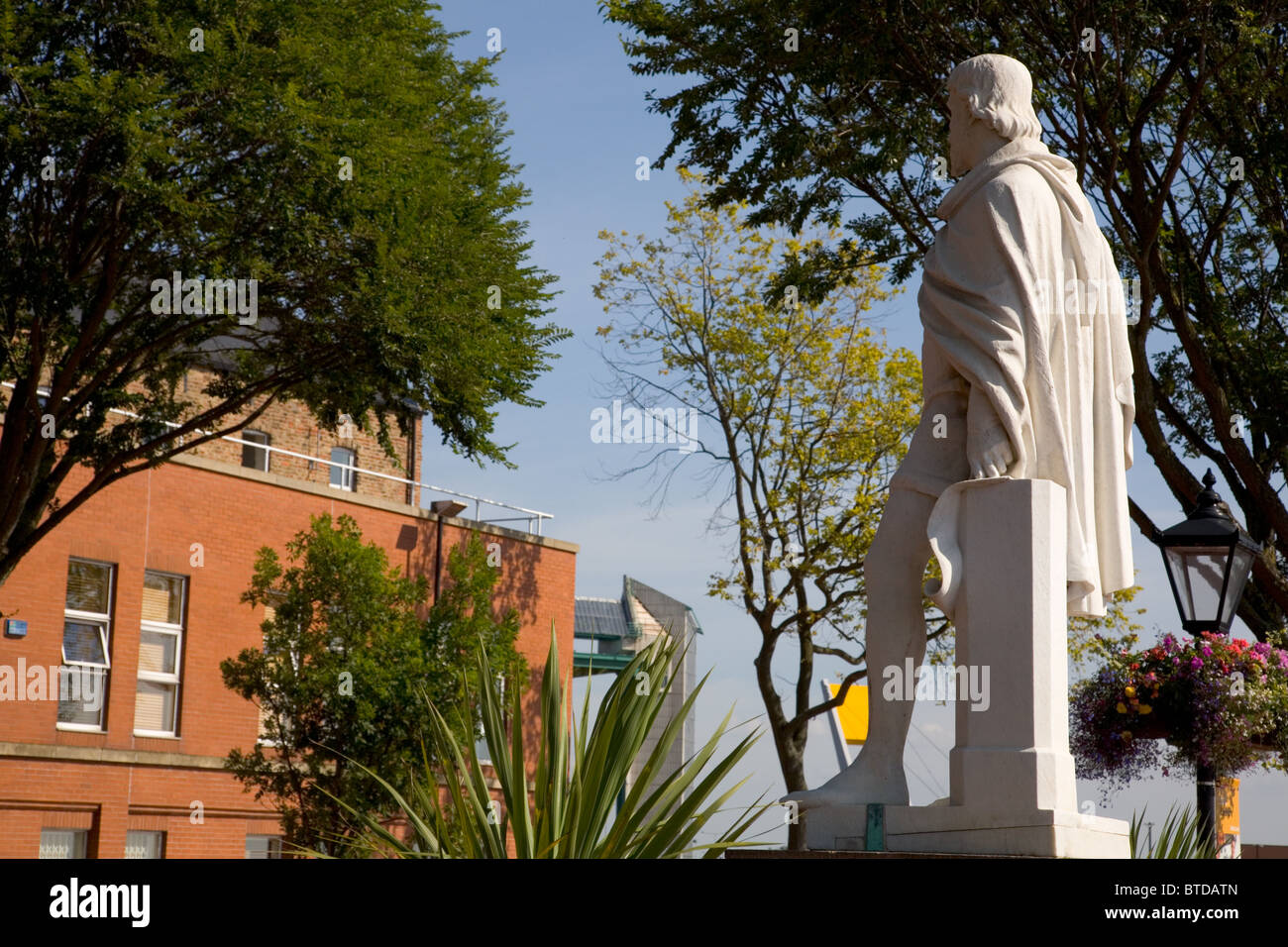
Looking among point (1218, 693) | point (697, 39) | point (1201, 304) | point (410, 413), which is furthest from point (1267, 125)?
point (410, 413)

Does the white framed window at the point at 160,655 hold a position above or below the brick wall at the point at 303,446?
below

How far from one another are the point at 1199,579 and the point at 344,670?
15567mm

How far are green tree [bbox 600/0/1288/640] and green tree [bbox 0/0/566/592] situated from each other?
315cm

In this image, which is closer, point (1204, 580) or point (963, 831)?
point (963, 831)

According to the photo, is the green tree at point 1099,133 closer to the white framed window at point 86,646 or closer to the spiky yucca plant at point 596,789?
the spiky yucca plant at point 596,789

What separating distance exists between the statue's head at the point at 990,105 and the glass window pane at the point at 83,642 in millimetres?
22777

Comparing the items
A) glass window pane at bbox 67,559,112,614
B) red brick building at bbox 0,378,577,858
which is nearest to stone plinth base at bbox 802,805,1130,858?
red brick building at bbox 0,378,577,858

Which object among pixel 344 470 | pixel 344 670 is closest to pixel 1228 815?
pixel 344 670

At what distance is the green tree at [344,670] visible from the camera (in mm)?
22219

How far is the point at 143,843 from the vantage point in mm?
26984

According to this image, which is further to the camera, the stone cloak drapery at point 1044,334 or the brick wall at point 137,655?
the brick wall at point 137,655

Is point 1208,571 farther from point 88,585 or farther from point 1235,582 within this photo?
point 88,585

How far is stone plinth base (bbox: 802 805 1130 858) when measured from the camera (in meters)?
4.91

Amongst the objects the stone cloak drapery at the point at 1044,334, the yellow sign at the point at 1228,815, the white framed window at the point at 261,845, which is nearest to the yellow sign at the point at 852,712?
the white framed window at the point at 261,845
